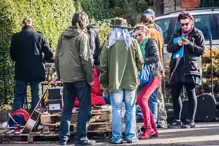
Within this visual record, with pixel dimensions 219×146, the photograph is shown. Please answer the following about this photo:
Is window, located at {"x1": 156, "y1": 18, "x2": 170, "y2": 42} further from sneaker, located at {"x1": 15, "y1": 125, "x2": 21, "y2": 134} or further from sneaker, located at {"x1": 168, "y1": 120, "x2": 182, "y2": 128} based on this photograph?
sneaker, located at {"x1": 15, "y1": 125, "x2": 21, "y2": 134}

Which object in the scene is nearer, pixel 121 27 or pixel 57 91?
pixel 121 27

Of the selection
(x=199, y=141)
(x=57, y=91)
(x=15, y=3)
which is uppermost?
(x=15, y=3)

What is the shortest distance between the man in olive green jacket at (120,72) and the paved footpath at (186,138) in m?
0.43

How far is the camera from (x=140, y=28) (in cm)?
1035

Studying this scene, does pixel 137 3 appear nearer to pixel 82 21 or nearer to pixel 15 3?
pixel 15 3

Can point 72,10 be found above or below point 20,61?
above

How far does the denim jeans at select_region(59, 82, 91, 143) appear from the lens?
31.7ft

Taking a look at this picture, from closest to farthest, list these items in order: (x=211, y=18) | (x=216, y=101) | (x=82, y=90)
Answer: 1. (x=82, y=90)
2. (x=216, y=101)
3. (x=211, y=18)

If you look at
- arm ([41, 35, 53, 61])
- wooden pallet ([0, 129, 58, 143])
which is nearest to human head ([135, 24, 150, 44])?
arm ([41, 35, 53, 61])

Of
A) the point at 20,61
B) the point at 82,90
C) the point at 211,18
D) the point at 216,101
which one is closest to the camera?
the point at 82,90

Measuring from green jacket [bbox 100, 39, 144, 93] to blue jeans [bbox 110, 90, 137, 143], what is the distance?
0.39ft

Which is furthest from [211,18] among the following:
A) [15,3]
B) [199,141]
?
[199,141]

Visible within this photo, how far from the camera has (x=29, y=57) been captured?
11453 millimetres

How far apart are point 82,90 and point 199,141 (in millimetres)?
2072
